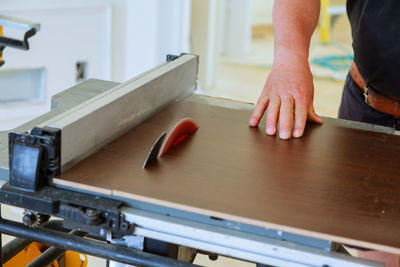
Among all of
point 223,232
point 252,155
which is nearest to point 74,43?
point 252,155

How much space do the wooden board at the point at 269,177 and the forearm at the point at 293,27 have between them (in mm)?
187

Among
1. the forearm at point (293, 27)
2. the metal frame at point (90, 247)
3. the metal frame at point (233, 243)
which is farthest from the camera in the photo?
the forearm at point (293, 27)

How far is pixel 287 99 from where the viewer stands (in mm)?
1368

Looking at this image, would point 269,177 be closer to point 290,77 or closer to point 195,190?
point 195,190

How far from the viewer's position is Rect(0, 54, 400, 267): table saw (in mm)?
975

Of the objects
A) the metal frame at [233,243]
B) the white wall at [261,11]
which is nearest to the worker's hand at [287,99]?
the metal frame at [233,243]

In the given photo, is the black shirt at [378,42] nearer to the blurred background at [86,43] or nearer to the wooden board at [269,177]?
the wooden board at [269,177]

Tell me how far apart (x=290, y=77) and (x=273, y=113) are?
0.38 ft

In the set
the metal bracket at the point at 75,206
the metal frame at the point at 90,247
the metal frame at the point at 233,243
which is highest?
the metal bracket at the point at 75,206

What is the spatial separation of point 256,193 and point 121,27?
2541 mm

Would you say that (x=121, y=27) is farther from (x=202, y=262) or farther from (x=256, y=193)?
(x=256, y=193)

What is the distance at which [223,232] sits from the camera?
99cm

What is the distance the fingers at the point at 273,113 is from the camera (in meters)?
1.34

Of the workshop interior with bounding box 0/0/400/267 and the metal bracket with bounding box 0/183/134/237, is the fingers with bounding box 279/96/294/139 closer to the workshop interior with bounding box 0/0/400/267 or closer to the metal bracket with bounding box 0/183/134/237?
the workshop interior with bounding box 0/0/400/267
